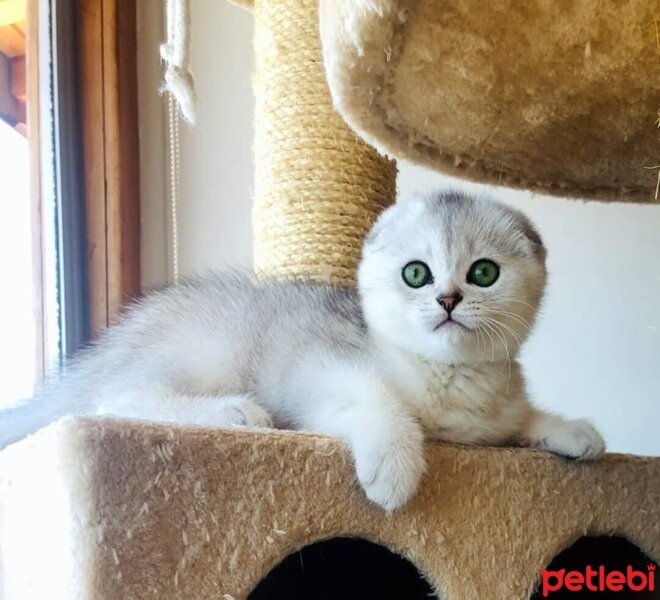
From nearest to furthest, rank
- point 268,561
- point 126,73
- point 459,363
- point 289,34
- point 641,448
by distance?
point 268,561
point 459,363
point 289,34
point 641,448
point 126,73

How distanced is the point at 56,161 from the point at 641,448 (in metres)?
1.13

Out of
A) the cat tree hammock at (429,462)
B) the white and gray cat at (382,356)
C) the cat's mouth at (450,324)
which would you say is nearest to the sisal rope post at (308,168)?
the white and gray cat at (382,356)

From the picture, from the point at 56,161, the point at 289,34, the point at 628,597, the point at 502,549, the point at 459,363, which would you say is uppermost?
the point at 289,34

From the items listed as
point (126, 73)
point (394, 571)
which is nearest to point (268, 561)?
point (394, 571)

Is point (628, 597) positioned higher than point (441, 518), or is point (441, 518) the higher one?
point (441, 518)

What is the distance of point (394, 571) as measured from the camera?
0.97 metres

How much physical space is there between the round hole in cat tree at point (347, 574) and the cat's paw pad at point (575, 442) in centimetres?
21

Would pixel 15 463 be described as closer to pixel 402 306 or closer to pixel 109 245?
pixel 402 306

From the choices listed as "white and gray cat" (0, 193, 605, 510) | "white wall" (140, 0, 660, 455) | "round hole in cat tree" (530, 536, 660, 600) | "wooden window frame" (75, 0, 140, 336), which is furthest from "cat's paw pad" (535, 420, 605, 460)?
"wooden window frame" (75, 0, 140, 336)

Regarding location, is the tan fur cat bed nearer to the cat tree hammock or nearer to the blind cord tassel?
the cat tree hammock

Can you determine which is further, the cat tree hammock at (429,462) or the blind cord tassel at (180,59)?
the blind cord tassel at (180,59)

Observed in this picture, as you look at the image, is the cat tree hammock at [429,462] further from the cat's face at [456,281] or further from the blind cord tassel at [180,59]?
the blind cord tassel at [180,59]

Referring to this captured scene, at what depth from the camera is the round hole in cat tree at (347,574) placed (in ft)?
3.14

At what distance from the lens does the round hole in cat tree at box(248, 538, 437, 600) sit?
37.7 inches
